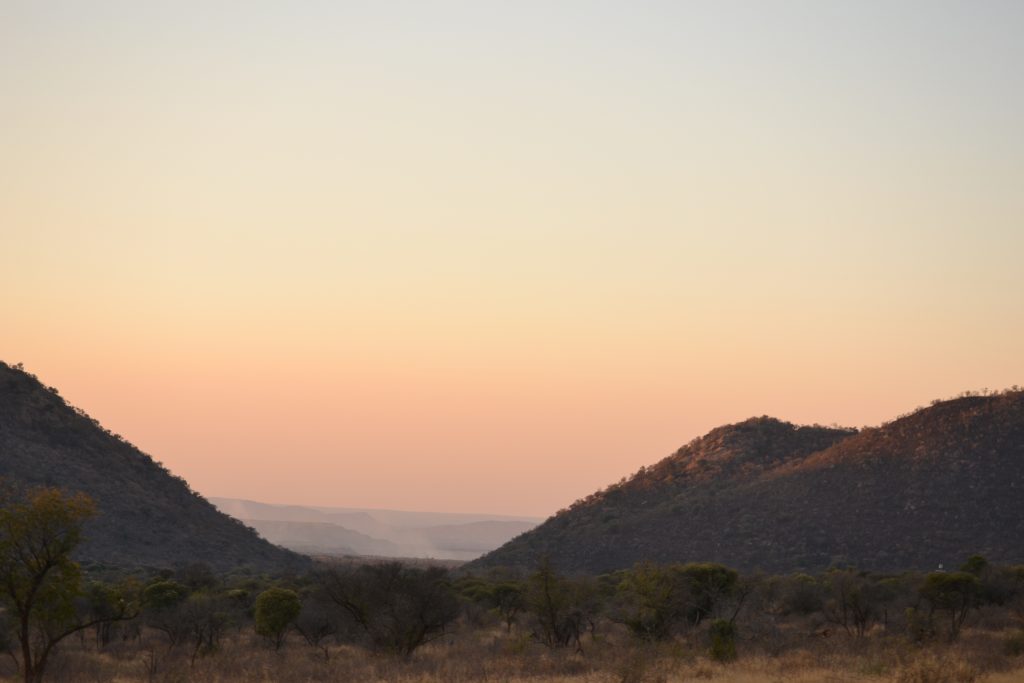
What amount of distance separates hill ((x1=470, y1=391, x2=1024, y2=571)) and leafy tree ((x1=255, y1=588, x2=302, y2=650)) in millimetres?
45850

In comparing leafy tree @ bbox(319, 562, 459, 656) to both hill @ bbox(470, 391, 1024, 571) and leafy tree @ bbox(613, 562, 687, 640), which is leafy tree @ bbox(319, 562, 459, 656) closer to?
leafy tree @ bbox(613, 562, 687, 640)

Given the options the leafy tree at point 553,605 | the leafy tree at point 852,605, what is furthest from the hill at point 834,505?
the leafy tree at point 553,605

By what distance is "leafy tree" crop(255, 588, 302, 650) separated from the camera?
41781 millimetres

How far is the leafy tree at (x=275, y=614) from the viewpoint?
4178 cm

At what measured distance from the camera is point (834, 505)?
282ft

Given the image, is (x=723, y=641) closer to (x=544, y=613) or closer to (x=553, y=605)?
(x=553, y=605)

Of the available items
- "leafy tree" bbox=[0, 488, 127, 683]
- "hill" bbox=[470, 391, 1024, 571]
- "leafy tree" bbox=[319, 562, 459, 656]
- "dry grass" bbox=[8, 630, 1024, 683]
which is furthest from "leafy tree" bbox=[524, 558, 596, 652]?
"hill" bbox=[470, 391, 1024, 571]

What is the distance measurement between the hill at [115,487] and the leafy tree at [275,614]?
1544 inches

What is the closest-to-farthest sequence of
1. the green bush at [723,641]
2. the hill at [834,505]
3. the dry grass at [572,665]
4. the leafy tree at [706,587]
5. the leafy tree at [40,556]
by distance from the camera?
1. the leafy tree at [40,556]
2. the dry grass at [572,665]
3. the green bush at [723,641]
4. the leafy tree at [706,587]
5. the hill at [834,505]

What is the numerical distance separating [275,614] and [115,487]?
190ft

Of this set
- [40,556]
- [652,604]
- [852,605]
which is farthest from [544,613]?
[40,556]

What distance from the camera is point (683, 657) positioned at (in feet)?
112

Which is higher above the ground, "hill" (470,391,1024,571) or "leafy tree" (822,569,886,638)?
"hill" (470,391,1024,571)

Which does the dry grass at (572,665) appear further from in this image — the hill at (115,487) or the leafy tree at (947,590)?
the hill at (115,487)
